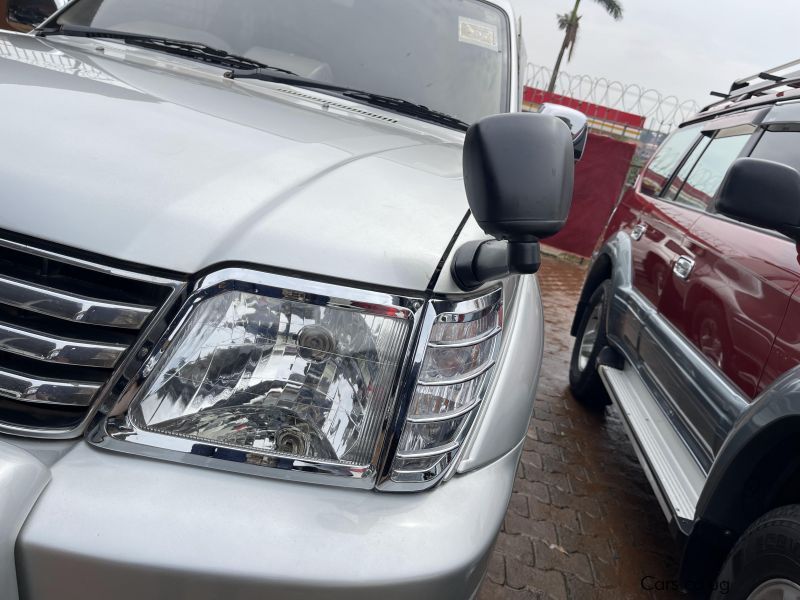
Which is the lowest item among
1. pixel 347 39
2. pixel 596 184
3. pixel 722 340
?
pixel 722 340

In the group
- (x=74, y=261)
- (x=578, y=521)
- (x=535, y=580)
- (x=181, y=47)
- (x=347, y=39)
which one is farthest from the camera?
(x=578, y=521)

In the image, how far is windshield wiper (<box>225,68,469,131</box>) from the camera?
1.91 m

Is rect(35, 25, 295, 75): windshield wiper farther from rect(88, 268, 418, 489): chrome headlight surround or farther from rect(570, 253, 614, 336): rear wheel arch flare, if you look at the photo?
rect(570, 253, 614, 336): rear wheel arch flare

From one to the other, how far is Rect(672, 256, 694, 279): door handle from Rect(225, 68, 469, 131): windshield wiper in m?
1.23

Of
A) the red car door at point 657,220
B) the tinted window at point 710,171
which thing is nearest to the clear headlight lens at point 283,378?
the red car door at point 657,220

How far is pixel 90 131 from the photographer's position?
108 centimetres

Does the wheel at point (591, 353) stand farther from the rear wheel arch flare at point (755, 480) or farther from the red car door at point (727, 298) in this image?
the rear wheel arch flare at point (755, 480)

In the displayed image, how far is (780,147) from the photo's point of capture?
2.41 meters

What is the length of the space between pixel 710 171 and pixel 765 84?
49 centimetres

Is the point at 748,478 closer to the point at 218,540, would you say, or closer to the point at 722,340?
the point at 722,340

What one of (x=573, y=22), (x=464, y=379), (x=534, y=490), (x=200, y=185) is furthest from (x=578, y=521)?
(x=573, y=22)

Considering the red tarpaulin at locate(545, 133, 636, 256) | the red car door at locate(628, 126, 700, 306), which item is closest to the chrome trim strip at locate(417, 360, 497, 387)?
the red car door at locate(628, 126, 700, 306)

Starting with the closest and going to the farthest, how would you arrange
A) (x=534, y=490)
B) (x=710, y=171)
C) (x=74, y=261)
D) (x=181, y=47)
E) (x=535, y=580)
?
1. (x=74, y=261)
2. (x=181, y=47)
3. (x=535, y=580)
4. (x=534, y=490)
5. (x=710, y=171)

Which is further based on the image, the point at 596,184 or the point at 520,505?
the point at 596,184
